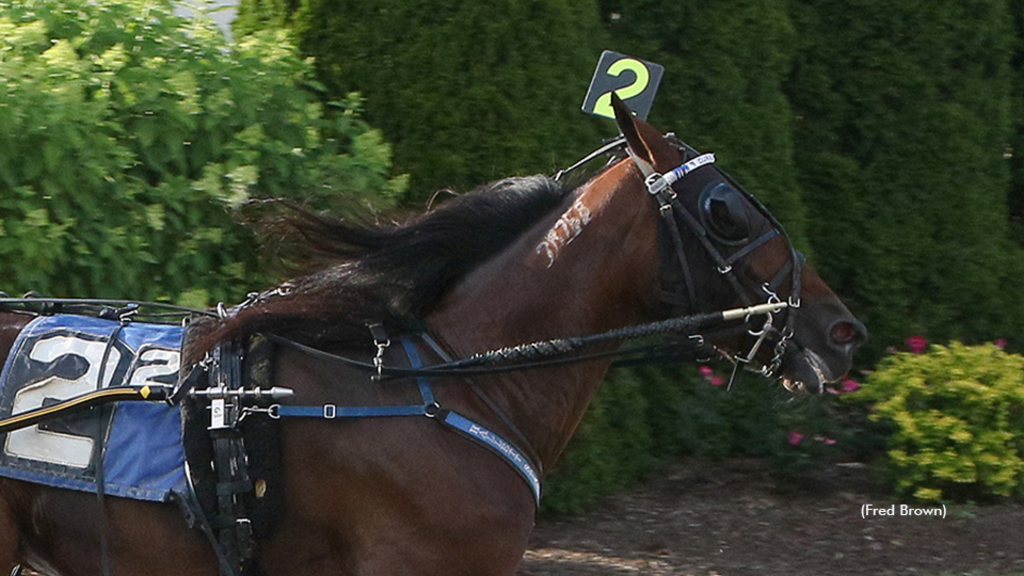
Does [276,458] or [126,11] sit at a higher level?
[126,11]

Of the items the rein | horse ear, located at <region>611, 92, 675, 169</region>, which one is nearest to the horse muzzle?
the rein

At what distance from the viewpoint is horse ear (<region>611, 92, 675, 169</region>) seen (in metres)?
2.93

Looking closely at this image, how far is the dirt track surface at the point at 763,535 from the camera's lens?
16.8 ft

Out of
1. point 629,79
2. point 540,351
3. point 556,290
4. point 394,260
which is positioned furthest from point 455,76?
point 540,351

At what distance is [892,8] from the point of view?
6395 millimetres

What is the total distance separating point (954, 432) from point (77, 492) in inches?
165

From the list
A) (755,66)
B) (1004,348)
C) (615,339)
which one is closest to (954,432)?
(1004,348)

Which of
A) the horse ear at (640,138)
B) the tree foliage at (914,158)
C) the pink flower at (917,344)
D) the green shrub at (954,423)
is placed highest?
the horse ear at (640,138)

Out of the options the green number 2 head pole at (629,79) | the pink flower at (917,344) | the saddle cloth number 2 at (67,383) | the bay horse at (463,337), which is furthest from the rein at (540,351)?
the pink flower at (917,344)

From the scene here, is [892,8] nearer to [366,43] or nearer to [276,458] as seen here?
[366,43]

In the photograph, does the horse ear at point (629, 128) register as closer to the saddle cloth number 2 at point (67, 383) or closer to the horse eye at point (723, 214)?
the horse eye at point (723, 214)

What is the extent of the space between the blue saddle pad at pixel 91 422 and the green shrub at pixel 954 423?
12.8ft

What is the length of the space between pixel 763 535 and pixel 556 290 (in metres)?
2.93

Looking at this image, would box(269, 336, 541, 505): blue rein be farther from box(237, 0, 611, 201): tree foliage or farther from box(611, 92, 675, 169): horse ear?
box(237, 0, 611, 201): tree foliage
